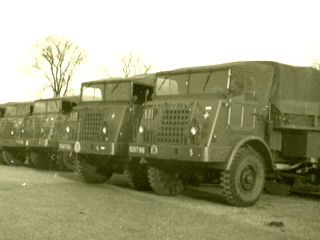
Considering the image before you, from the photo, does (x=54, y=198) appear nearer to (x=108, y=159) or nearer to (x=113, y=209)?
(x=113, y=209)

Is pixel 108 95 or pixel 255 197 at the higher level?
pixel 108 95

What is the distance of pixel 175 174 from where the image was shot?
396 inches

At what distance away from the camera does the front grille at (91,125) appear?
10945 mm

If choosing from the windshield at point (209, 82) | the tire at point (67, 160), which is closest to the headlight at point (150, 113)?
the windshield at point (209, 82)

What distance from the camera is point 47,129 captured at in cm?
1567

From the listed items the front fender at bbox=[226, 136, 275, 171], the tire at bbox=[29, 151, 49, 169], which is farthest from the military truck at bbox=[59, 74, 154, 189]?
the tire at bbox=[29, 151, 49, 169]

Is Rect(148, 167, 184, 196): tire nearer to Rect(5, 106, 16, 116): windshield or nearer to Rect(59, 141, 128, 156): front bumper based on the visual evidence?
Rect(59, 141, 128, 156): front bumper

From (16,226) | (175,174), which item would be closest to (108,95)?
(175,174)

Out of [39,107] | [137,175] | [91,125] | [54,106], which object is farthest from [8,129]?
[137,175]

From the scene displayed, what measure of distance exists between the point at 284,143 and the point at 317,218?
2.50m

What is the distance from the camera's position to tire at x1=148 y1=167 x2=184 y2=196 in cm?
995

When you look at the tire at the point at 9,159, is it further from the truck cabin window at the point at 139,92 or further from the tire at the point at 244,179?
the tire at the point at 244,179

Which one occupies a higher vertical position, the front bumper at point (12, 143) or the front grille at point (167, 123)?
the front grille at point (167, 123)

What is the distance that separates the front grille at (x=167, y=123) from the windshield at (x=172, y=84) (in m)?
0.58
